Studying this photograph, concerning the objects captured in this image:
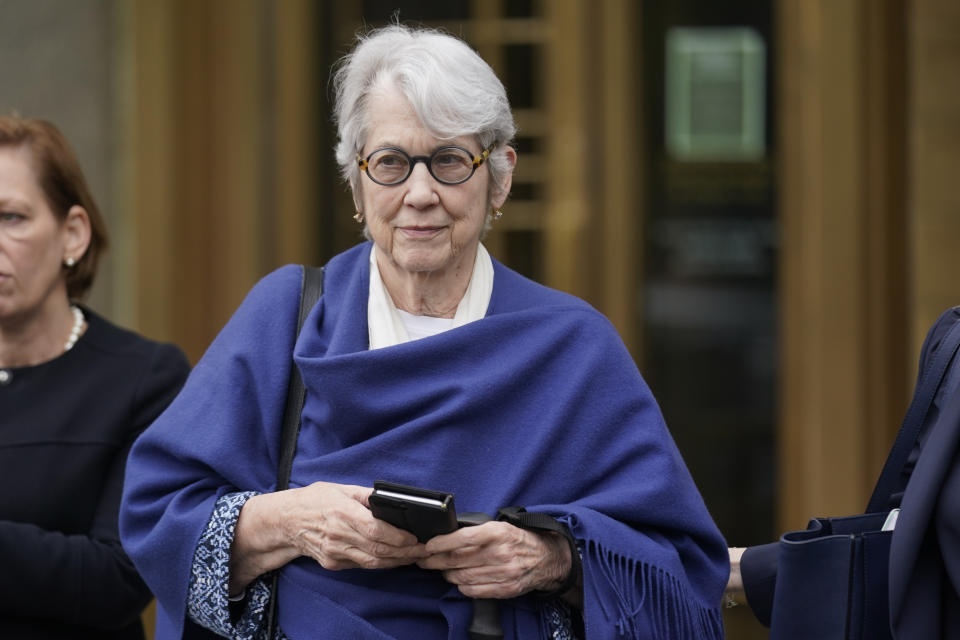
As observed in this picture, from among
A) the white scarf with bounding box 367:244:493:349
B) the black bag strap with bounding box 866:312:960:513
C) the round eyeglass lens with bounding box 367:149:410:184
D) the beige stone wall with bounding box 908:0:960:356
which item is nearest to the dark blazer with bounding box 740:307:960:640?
the black bag strap with bounding box 866:312:960:513

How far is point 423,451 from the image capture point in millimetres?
1974

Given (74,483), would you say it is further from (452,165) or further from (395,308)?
(452,165)

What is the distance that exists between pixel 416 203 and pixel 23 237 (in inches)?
35.5

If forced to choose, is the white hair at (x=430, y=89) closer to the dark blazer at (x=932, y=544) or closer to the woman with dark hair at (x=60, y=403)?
the woman with dark hair at (x=60, y=403)

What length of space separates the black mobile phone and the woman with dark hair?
0.78m

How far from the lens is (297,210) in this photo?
462 cm

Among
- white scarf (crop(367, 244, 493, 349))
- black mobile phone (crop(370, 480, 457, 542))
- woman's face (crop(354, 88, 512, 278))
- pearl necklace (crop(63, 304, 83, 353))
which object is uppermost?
woman's face (crop(354, 88, 512, 278))

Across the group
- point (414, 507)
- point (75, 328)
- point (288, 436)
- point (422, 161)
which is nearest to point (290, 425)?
point (288, 436)

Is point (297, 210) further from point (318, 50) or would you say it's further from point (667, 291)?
point (667, 291)

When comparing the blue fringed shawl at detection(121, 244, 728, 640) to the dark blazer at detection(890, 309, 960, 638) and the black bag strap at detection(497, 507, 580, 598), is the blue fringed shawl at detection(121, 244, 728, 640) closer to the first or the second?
the black bag strap at detection(497, 507, 580, 598)

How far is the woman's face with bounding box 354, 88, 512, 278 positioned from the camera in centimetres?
203

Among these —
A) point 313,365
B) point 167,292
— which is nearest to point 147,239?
point 167,292

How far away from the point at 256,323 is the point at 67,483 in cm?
56

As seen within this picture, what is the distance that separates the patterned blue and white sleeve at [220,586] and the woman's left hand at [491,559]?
319mm
